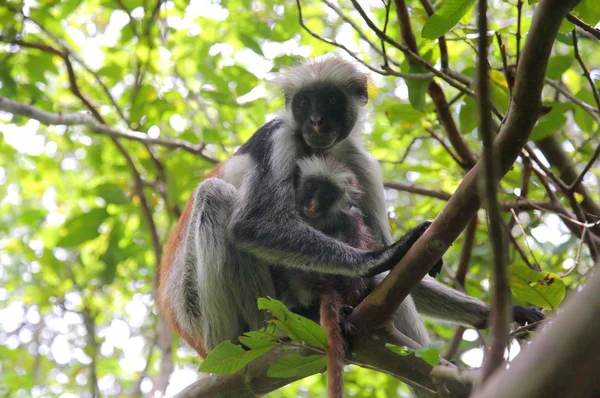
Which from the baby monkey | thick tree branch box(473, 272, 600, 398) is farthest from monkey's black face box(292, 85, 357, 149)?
thick tree branch box(473, 272, 600, 398)

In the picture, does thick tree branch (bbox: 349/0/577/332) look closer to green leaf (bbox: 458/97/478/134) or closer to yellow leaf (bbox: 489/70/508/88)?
green leaf (bbox: 458/97/478/134)

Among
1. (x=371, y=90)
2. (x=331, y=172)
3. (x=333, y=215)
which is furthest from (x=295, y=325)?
(x=371, y=90)

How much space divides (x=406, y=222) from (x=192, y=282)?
335 cm

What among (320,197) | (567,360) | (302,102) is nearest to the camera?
(567,360)

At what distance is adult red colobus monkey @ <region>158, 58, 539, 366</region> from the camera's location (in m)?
5.70

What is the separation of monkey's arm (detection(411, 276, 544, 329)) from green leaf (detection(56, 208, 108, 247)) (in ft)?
13.0

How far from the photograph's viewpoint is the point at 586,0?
4426 millimetres

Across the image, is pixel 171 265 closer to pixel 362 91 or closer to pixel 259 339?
pixel 362 91

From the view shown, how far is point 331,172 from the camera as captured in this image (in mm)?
6371

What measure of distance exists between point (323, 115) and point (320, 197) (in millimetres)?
882

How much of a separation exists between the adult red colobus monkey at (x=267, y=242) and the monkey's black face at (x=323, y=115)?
0.04 feet

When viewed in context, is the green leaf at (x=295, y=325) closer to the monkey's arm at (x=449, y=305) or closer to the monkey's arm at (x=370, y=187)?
the monkey's arm at (x=449, y=305)

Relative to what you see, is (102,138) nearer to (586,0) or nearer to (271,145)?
(271,145)

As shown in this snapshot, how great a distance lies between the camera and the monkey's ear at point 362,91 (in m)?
7.32
